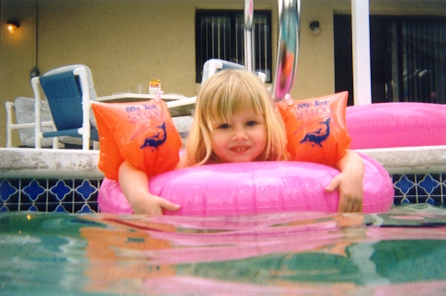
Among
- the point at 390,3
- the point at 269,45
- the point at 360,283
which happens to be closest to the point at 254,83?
the point at 360,283

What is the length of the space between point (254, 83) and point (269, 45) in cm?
599

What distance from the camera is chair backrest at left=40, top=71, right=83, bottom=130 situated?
412cm

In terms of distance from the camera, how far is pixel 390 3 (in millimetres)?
7668

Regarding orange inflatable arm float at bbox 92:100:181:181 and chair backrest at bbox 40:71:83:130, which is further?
chair backrest at bbox 40:71:83:130

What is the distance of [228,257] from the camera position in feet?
2.49

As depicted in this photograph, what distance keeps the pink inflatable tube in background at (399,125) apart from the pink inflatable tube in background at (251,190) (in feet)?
3.08

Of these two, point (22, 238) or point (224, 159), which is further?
point (224, 159)

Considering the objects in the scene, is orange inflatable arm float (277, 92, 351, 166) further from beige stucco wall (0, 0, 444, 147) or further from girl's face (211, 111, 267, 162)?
beige stucco wall (0, 0, 444, 147)

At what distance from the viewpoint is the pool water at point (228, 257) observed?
23.4 inches

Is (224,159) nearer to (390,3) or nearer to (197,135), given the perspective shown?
(197,135)

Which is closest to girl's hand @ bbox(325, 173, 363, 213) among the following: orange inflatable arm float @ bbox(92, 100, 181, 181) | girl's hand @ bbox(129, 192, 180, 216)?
girl's hand @ bbox(129, 192, 180, 216)

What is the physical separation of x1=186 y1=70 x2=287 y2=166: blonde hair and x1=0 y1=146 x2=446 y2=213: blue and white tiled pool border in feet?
1.79

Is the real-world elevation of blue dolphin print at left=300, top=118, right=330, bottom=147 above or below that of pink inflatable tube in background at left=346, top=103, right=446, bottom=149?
below

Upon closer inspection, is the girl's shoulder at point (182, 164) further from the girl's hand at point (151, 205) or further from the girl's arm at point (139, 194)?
the girl's hand at point (151, 205)
